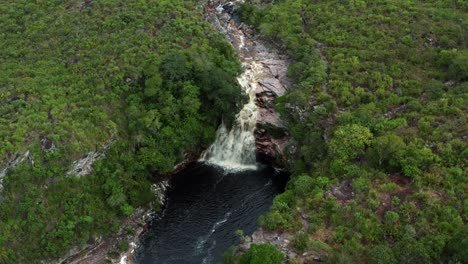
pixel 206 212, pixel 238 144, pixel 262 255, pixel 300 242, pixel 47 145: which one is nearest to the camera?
pixel 262 255

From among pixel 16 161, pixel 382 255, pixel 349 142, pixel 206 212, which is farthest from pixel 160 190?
pixel 382 255

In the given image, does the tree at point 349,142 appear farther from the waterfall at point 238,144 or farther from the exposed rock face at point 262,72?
the waterfall at point 238,144

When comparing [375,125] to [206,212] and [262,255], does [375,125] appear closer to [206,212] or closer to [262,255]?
[262,255]

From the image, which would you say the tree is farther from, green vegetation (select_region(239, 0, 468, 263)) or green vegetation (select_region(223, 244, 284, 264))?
green vegetation (select_region(223, 244, 284, 264))

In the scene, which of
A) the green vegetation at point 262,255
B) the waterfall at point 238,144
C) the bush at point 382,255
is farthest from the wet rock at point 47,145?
the bush at point 382,255

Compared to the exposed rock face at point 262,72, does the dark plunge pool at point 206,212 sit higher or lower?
lower

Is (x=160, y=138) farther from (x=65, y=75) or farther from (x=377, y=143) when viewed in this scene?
(x=377, y=143)
